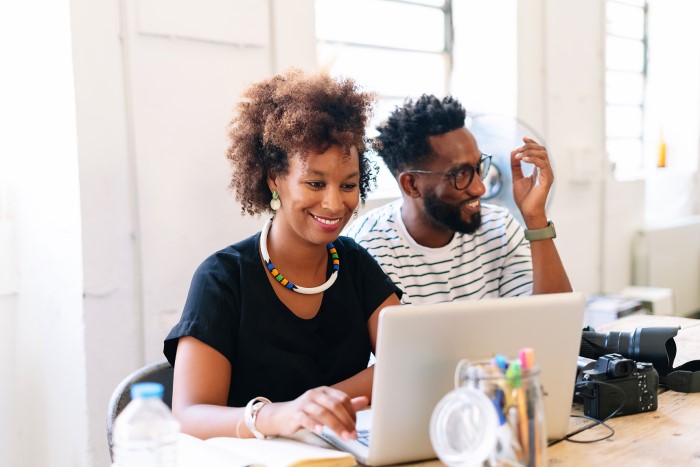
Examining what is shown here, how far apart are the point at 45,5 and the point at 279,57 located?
2.18 ft

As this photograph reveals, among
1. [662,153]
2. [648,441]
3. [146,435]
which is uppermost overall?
[662,153]

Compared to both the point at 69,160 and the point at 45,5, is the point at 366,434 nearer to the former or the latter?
the point at 69,160

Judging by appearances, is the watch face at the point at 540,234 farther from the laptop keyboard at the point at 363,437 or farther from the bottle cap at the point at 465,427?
the bottle cap at the point at 465,427

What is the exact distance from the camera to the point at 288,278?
1644mm

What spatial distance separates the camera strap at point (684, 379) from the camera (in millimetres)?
1570

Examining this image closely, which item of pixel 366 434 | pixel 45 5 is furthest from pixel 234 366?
pixel 45 5

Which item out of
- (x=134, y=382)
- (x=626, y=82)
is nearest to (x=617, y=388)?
(x=134, y=382)

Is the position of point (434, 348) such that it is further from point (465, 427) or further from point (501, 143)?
point (501, 143)

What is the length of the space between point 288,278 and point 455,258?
2.11 feet

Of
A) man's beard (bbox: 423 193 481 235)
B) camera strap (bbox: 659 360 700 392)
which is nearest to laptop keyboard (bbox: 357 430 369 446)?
→ camera strap (bbox: 659 360 700 392)

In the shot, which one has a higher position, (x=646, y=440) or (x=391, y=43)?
(x=391, y=43)

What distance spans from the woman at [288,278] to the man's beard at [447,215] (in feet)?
1.23

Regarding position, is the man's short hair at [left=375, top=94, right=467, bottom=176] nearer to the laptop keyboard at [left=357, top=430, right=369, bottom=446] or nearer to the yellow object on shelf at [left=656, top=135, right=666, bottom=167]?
the laptop keyboard at [left=357, top=430, right=369, bottom=446]

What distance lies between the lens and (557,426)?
127 cm
